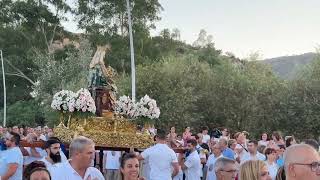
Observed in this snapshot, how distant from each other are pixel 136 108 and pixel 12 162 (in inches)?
223

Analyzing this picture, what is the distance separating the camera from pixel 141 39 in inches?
1806

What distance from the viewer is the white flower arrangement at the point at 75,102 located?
1332 centimetres

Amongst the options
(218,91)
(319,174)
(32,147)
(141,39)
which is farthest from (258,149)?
(141,39)

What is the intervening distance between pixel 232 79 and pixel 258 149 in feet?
73.7

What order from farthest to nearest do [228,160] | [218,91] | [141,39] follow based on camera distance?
[141,39], [218,91], [228,160]

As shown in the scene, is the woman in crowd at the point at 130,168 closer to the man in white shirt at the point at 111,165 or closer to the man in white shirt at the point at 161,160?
the man in white shirt at the point at 161,160

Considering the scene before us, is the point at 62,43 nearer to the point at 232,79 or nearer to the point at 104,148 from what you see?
the point at 232,79

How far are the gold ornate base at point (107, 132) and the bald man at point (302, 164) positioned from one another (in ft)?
30.1

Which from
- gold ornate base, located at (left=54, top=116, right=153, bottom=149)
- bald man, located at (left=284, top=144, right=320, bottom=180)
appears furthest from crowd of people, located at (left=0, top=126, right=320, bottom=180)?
gold ornate base, located at (left=54, top=116, right=153, bottom=149)

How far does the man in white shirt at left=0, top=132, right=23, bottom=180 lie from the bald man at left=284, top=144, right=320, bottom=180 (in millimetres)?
5779

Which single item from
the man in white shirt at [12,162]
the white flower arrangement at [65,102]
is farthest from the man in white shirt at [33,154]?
the man in white shirt at [12,162]

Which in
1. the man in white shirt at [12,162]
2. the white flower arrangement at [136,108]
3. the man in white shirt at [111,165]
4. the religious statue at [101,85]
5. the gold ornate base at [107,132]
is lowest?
the man in white shirt at [111,165]

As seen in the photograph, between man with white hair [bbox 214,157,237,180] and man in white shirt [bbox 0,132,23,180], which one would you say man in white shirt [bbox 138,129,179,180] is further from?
man with white hair [bbox 214,157,237,180]

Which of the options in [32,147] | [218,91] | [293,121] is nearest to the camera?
[32,147]
